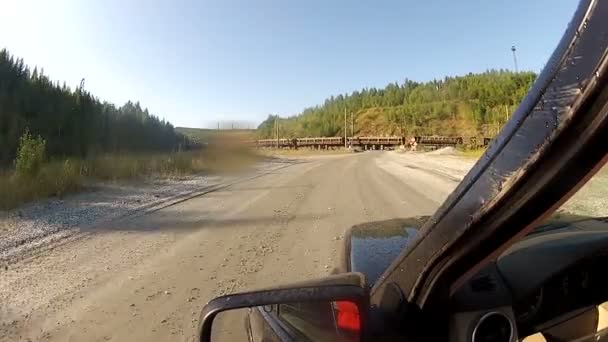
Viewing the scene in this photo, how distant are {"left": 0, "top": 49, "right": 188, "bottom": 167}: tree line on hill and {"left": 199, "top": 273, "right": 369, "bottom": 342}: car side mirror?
17155mm

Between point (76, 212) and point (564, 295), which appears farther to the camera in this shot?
point (76, 212)

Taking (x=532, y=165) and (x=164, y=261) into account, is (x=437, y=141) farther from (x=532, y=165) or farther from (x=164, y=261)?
(x=532, y=165)

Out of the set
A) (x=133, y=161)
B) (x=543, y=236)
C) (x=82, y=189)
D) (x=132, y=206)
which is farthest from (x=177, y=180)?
(x=543, y=236)

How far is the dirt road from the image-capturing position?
4.22 meters

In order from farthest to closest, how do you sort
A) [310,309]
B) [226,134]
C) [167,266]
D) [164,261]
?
1. [226,134]
2. [164,261]
3. [167,266]
4. [310,309]

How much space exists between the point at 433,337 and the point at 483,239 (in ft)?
1.50

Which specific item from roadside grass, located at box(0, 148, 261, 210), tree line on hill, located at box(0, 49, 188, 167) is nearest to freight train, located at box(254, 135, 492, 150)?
tree line on hill, located at box(0, 49, 188, 167)

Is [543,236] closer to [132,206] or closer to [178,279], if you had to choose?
[178,279]

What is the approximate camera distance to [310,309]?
5.18 ft

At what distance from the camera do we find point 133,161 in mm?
18578

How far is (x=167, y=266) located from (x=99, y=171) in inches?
465

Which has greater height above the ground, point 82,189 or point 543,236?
point 543,236

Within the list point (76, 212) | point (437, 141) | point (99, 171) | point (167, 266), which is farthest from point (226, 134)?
point (437, 141)

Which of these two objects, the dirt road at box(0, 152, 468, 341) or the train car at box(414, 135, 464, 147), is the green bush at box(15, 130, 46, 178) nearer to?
the dirt road at box(0, 152, 468, 341)
